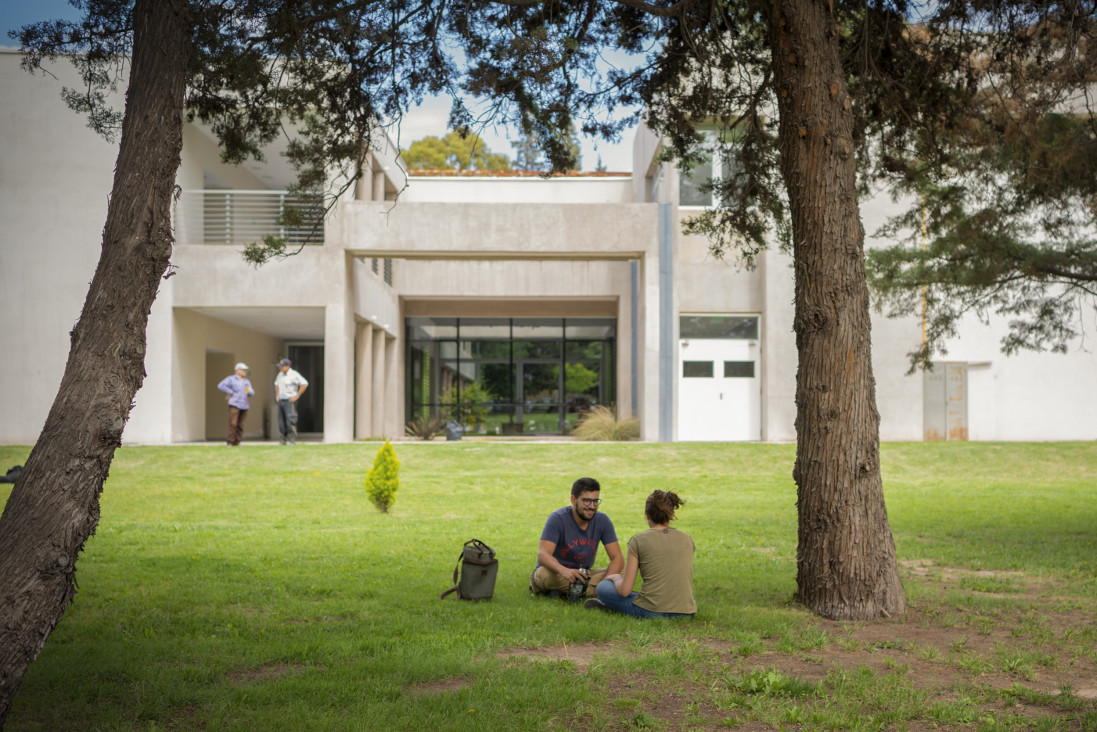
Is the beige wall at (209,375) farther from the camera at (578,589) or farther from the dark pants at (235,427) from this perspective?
the camera at (578,589)

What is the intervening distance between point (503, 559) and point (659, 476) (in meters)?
9.02

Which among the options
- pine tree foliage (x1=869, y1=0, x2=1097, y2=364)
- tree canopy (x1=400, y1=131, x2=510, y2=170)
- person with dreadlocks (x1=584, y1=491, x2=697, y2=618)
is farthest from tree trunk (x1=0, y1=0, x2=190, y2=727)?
tree canopy (x1=400, y1=131, x2=510, y2=170)

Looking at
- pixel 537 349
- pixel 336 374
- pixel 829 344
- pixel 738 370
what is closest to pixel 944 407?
pixel 738 370

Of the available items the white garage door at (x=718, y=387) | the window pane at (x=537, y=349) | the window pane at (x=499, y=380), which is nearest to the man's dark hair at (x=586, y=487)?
the white garage door at (x=718, y=387)

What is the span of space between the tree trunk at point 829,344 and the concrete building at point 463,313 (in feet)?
40.5

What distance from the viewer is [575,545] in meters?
7.10

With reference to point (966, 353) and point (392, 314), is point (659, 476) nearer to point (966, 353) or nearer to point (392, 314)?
point (966, 353)

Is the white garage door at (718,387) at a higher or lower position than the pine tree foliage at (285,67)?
lower

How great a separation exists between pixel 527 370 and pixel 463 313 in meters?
2.81

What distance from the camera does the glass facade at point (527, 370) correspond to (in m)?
30.4

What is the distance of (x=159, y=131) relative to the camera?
4301 millimetres

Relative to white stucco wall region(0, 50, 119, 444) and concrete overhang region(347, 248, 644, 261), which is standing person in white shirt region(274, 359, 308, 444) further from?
white stucco wall region(0, 50, 119, 444)

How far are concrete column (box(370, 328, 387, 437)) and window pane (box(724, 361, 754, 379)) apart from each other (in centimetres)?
977

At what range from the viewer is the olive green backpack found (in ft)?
22.5
